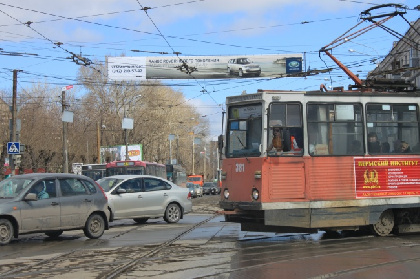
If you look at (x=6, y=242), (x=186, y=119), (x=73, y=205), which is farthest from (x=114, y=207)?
(x=186, y=119)

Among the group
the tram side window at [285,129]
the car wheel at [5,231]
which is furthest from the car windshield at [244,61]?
the car wheel at [5,231]

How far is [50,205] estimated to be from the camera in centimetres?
1195

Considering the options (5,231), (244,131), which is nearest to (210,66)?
(244,131)

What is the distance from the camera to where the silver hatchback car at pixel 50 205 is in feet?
37.4

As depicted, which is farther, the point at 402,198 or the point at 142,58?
the point at 142,58

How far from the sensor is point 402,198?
12.4 m

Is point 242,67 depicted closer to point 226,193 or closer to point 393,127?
point 393,127

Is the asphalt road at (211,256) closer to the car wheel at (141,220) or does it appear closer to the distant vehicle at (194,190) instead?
the car wheel at (141,220)

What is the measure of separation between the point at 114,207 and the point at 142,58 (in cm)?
2533

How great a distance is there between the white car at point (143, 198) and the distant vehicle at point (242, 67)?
22.8 meters

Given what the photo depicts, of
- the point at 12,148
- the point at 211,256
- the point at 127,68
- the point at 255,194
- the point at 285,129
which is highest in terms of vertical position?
the point at 127,68

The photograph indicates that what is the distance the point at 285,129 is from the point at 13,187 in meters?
6.41

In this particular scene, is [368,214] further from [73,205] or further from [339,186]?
[73,205]

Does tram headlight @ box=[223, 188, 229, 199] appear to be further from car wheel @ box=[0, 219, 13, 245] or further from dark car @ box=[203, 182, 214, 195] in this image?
dark car @ box=[203, 182, 214, 195]
